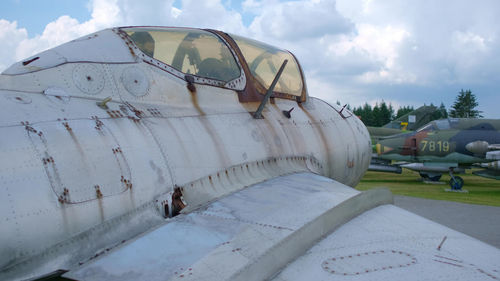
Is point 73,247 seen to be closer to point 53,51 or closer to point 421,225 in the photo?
point 53,51

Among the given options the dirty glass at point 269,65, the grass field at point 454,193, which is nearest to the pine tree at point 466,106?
the grass field at point 454,193

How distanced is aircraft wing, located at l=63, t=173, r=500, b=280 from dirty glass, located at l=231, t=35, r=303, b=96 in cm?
217

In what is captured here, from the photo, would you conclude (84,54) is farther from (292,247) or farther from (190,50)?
(292,247)

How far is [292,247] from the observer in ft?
8.00

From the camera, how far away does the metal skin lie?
6.97 ft

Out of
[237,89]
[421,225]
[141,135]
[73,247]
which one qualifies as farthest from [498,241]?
[73,247]

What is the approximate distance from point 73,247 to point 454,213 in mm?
9942

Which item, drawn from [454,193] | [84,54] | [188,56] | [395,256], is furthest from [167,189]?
[454,193]

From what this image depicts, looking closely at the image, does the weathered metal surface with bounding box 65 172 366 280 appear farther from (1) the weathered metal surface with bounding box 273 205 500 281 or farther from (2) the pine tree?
(2) the pine tree

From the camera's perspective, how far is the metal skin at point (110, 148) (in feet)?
6.97

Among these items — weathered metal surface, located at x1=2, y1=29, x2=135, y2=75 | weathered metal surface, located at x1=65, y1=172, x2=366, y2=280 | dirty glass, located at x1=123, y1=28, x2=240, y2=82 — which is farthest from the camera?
dirty glass, located at x1=123, y1=28, x2=240, y2=82

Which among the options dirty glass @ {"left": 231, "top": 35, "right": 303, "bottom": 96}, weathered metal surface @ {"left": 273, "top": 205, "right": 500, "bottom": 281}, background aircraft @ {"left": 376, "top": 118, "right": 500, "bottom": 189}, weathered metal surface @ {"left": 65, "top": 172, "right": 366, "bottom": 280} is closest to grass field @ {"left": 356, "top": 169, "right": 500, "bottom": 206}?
background aircraft @ {"left": 376, "top": 118, "right": 500, "bottom": 189}

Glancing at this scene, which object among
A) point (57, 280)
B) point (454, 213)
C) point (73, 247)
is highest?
point (73, 247)

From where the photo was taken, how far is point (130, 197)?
2576 mm
